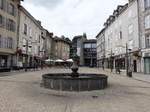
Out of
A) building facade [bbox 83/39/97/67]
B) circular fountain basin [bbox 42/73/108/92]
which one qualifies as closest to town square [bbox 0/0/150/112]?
circular fountain basin [bbox 42/73/108/92]

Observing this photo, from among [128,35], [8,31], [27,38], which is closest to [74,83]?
[8,31]

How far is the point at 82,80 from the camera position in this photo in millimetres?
12156

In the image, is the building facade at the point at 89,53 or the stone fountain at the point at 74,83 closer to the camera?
the stone fountain at the point at 74,83

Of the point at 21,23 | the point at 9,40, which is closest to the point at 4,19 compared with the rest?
the point at 9,40

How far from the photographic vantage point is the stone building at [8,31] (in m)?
32.8

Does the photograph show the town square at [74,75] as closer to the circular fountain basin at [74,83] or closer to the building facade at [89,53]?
the circular fountain basin at [74,83]

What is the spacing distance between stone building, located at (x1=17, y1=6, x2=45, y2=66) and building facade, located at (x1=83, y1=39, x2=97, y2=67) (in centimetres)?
3936

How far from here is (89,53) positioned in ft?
315

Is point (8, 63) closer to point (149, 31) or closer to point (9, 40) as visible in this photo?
point (9, 40)

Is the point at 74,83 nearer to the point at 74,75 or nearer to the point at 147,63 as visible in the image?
the point at 74,75

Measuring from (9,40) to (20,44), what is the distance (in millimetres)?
5300

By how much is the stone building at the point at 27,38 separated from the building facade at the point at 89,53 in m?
39.4

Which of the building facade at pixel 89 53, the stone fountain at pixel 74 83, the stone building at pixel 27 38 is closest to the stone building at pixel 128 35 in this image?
the stone fountain at pixel 74 83

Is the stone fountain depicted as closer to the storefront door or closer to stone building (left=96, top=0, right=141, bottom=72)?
stone building (left=96, top=0, right=141, bottom=72)
